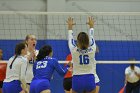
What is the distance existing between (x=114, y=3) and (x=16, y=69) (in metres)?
7.97

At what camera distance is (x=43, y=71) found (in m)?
7.00

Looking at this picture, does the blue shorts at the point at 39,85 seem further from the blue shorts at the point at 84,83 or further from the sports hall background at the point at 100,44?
the sports hall background at the point at 100,44

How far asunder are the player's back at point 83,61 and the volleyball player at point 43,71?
0.30m

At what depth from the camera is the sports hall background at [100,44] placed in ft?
45.1

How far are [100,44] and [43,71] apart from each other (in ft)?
23.1

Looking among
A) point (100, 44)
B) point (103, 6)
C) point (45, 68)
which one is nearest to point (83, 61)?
point (45, 68)

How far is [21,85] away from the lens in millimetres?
7637

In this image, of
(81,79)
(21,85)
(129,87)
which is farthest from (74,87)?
(129,87)

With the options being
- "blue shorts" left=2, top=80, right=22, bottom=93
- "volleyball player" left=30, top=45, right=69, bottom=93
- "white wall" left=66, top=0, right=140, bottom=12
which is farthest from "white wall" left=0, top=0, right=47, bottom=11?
"volleyball player" left=30, top=45, right=69, bottom=93

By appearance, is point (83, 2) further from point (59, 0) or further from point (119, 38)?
point (119, 38)

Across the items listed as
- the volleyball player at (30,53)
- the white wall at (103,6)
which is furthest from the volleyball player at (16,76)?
the white wall at (103,6)

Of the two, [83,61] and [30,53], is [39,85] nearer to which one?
[83,61]

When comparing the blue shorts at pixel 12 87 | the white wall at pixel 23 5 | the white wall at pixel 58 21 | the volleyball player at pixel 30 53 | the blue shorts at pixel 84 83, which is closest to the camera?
the blue shorts at pixel 84 83

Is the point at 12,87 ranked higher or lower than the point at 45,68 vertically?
lower
